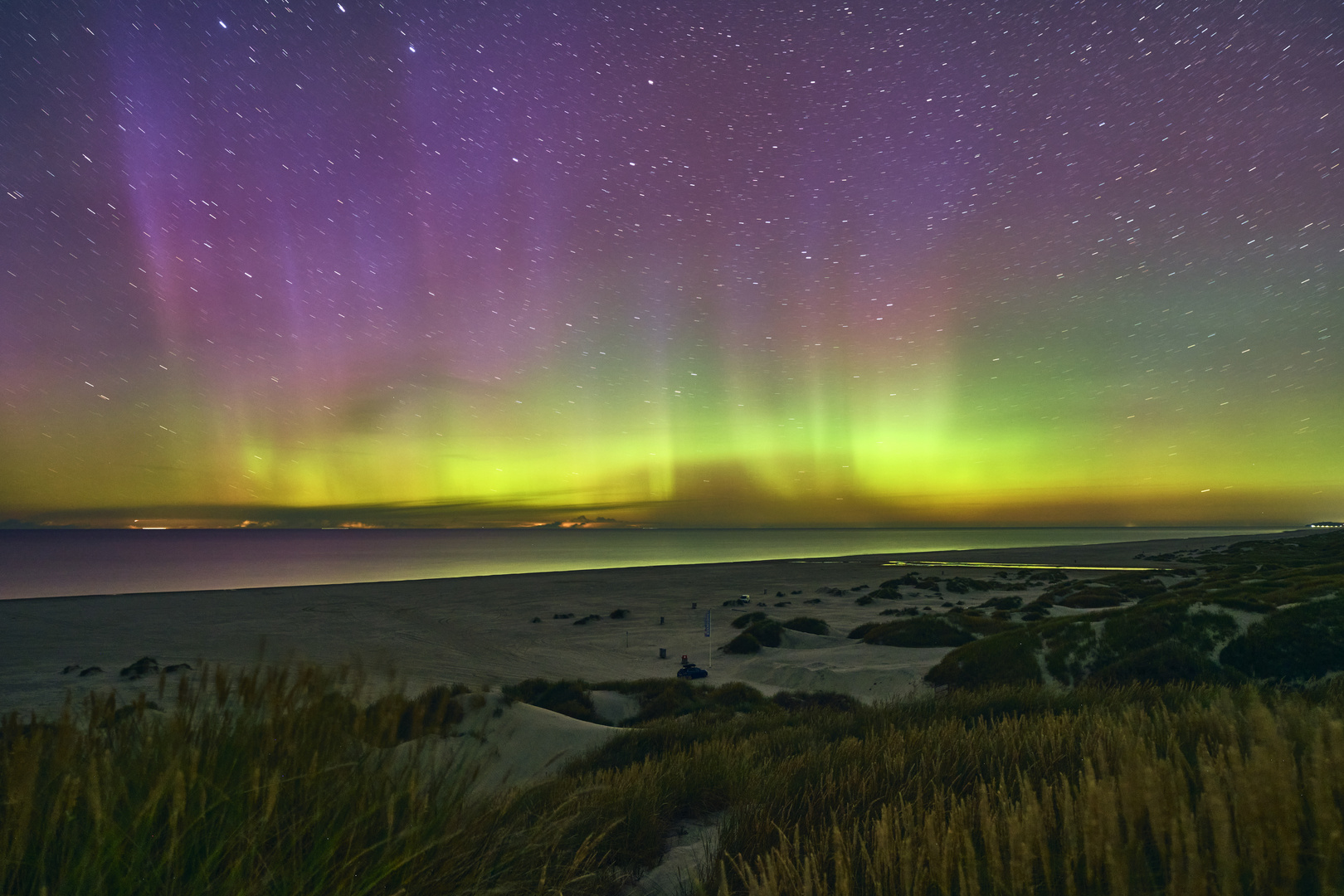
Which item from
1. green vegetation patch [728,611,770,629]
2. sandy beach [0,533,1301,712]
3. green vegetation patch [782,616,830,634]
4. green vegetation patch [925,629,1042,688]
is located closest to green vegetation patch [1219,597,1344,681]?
green vegetation patch [925,629,1042,688]

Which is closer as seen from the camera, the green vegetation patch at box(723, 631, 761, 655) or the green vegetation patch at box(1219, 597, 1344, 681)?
the green vegetation patch at box(1219, 597, 1344, 681)

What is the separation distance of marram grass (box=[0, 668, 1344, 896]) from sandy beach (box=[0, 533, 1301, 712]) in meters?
0.49

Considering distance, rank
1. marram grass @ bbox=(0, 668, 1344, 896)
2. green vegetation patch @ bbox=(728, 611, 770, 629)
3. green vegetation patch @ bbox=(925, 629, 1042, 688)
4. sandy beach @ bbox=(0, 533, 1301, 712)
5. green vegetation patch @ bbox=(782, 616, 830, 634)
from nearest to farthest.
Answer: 1. marram grass @ bbox=(0, 668, 1344, 896)
2. green vegetation patch @ bbox=(925, 629, 1042, 688)
3. sandy beach @ bbox=(0, 533, 1301, 712)
4. green vegetation patch @ bbox=(782, 616, 830, 634)
5. green vegetation patch @ bbox=(728, 611, 770, 629)

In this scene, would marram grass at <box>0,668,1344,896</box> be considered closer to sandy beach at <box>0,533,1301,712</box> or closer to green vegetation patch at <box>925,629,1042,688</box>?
sandy beach at <box>0,533,1301,712</box>

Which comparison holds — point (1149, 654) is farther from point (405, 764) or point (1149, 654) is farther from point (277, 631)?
point (277, 631)

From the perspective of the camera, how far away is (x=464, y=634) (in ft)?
101

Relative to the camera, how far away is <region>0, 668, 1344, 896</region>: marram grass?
1.97 metres

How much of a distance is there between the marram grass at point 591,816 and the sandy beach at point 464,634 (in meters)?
0.49

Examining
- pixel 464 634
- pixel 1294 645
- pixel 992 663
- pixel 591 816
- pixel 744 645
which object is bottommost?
pixel 464 634

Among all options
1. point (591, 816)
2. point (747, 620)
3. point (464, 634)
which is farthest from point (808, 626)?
point (591, 816)

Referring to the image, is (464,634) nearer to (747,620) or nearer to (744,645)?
(747,620)

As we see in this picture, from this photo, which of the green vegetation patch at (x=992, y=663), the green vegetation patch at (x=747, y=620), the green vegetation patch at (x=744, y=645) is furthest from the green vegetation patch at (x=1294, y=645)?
the green vegetation patch at (x=747, y=620)

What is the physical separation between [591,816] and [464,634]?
2958cm

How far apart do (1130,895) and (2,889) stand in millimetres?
3498
